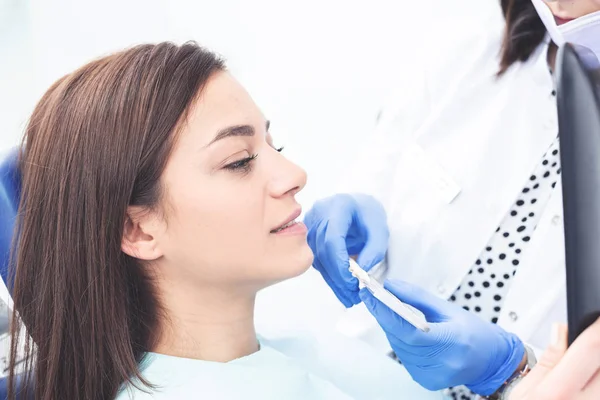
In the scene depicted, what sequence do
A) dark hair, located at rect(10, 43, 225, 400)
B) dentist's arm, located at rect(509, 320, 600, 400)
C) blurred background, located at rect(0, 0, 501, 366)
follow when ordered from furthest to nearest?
1. blurred background, located at rect(0, 0, 501, 366)
2. dark hair, located at rect(10, 43, 225, 400)
3. dentist's arm, located at rect(509, 320, 600, 400)

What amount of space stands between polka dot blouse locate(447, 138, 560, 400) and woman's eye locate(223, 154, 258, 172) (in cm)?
52

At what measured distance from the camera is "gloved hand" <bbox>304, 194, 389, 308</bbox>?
1132 mm

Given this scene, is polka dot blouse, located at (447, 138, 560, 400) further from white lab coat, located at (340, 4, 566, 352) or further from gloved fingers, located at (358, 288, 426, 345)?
gloved fingers, located at (358, 288, 426, 345)

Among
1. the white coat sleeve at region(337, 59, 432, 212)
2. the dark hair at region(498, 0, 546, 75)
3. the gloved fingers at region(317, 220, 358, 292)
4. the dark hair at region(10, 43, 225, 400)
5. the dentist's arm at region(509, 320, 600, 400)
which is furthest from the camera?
the white coat sleeve at region(337, 59, 432, 212)

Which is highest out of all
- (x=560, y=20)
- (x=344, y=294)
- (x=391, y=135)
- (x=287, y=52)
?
(x=560, y=20)

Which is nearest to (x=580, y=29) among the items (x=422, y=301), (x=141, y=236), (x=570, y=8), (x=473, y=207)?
(x=570, y=8)

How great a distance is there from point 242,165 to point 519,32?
0.68 metres

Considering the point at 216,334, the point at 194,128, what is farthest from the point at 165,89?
the point at 216,334

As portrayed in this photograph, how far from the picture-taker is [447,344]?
37.9 inches

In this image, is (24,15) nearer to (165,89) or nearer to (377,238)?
(165,89)

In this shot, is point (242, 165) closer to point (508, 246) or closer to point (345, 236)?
point (345, 236)

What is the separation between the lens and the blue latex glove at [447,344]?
0.96 m

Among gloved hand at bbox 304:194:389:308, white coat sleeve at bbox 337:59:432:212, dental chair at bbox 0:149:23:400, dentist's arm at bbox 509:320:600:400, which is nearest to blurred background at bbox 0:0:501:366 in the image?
white coat sleeve at bbox 337:59:432:212

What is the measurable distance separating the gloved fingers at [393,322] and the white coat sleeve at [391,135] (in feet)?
1.54
